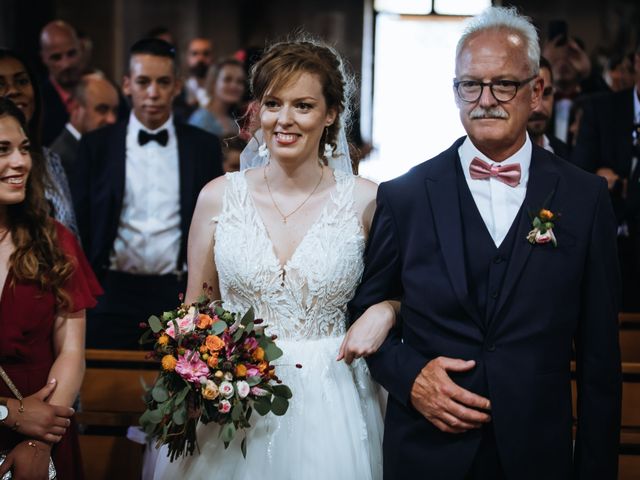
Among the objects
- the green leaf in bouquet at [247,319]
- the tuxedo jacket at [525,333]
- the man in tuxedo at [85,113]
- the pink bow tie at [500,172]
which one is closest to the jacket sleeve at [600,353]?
the tuxedo jacket at [525,333]

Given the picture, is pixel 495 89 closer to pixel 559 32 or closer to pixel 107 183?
pixel 107 183

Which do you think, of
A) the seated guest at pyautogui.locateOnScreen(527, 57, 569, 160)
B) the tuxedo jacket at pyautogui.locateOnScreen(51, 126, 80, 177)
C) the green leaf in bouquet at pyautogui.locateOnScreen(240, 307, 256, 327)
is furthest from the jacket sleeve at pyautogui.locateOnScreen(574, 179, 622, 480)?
the tuxedo jacket at pyautogui.locateOnScreen(51, 126, 80, 177)

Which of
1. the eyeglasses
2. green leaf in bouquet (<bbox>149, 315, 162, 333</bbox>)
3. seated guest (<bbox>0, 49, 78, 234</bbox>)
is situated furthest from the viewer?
seated guest (<bbox>0, 49, 78, 234</bbox>)

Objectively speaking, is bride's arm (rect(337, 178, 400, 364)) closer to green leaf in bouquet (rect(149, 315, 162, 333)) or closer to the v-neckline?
the v-neckline

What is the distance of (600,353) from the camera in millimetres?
2932

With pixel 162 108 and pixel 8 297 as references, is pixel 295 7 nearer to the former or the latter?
pixel 162 108

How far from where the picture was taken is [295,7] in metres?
14.1

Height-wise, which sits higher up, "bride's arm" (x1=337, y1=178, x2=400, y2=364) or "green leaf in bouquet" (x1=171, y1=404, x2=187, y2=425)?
"bride's arm" (x1=337, y1=178, x2=400, y2=364)

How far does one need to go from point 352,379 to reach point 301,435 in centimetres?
28

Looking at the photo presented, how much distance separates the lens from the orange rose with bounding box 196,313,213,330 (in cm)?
303

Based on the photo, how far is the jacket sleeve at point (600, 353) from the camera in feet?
9.54

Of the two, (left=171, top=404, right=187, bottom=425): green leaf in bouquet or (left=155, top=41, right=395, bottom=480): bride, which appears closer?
(left=171, top=404, right=187, bottom=425): green leaf in bouquet

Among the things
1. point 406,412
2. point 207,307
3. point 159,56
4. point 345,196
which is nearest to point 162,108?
point 159,56

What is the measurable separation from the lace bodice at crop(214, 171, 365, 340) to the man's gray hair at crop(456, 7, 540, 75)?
806mm
